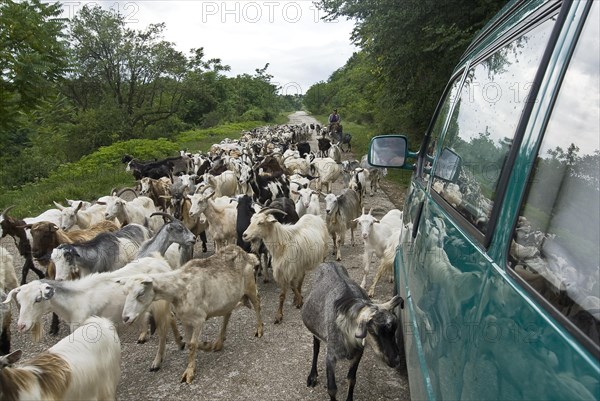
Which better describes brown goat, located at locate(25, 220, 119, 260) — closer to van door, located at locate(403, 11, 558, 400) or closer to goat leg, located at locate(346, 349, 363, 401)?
goat leg, located at locate(346, 349, 363, 401)

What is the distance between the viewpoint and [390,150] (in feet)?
10.8

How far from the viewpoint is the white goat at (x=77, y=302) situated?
3.56m

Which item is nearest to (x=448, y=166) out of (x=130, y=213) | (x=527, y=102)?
(x=527, y=102)

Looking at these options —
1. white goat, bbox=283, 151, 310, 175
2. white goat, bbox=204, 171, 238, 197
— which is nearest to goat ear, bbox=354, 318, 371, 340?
white goat, bbox=204, 171, 238, 197

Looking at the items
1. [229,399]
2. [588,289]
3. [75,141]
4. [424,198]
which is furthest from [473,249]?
[75,141]

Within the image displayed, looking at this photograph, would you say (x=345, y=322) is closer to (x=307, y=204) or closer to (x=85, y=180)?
(x=307, y=204)

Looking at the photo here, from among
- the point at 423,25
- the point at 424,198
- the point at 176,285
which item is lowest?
the point at 176,285

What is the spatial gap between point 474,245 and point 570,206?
407mm

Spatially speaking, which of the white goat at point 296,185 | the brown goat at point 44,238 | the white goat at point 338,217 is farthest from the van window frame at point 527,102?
the white goat at point 296,185

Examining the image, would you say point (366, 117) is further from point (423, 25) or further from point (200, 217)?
point (200, 217)

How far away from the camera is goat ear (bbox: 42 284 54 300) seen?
140 inches

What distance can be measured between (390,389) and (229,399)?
4.52 feet

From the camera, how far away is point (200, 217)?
24.5 feet

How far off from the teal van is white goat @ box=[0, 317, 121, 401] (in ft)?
7.18
